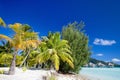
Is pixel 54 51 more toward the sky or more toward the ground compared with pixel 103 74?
more toward the sky

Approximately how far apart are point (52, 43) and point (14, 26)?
12399mm

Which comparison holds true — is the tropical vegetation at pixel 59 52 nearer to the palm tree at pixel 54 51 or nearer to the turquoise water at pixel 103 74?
the palm tree at pixel 54 51

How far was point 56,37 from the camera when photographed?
110 ft

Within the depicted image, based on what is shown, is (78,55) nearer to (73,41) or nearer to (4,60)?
(73,41)

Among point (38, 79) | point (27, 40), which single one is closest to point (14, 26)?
point (27, 40)

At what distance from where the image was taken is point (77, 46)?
37688 mm

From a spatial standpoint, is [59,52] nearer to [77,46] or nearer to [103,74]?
[77,46]

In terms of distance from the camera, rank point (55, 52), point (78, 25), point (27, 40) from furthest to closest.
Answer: point (78, 25), point (55, 52), point (27, 40)

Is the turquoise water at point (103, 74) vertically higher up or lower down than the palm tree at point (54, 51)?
lower down

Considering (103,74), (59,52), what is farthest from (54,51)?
(103,74)

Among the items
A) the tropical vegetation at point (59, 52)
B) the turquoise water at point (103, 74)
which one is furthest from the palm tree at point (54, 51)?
the turquoise water at point (103, 74)

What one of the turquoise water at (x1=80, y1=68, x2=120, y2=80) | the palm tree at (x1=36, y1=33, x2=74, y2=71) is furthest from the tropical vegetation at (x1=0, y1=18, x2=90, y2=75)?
the turquoise water at (x1=80, y1=68, x2=120, y2=80)

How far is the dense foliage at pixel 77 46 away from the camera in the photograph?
122 feet

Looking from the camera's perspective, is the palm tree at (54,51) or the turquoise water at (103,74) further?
the turquoise water at (103,74)
